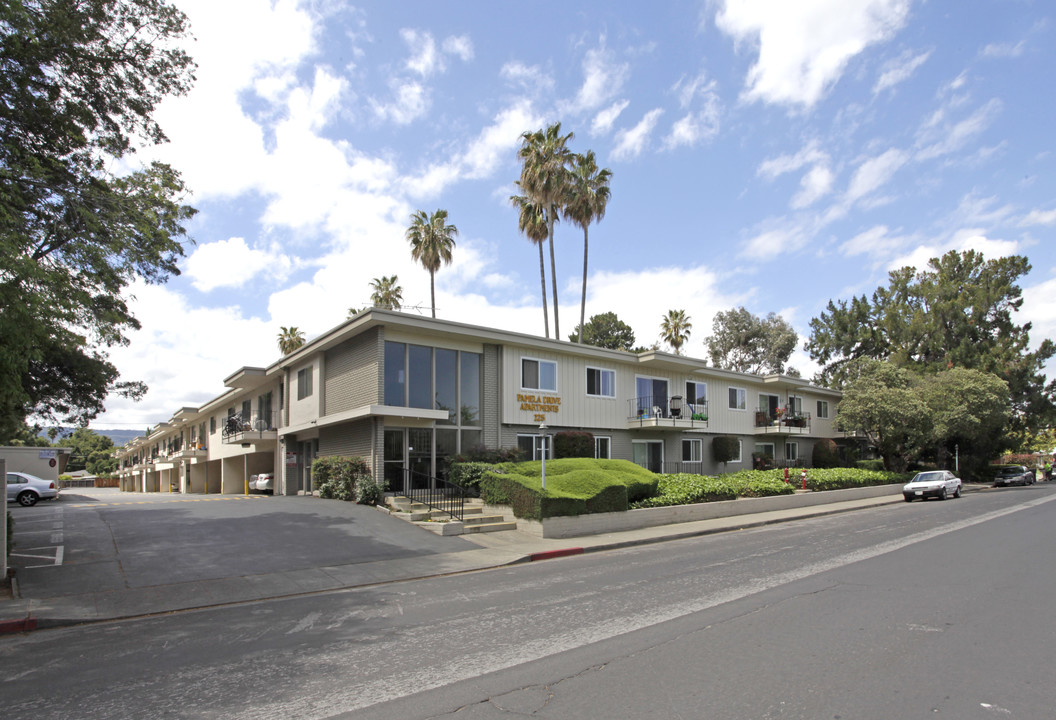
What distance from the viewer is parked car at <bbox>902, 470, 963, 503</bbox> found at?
29547 millimetres

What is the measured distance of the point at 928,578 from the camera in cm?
983

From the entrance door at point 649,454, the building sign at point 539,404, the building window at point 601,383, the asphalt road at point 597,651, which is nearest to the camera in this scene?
the asphalt road at point 597,651

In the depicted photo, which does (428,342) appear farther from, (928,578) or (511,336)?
(928,578)

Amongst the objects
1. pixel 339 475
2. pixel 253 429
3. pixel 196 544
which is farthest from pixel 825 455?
pixel 196 544

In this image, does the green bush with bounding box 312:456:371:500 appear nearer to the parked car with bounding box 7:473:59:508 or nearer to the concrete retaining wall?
the concrete retaining wall

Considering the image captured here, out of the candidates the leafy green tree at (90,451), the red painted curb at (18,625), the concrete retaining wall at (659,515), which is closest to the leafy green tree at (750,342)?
the concrete retaining wall at (659,515)

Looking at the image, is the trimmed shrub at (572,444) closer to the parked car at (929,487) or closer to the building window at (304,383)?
the building window at (304,383)

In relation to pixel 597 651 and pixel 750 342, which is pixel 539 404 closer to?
pixel 597 651

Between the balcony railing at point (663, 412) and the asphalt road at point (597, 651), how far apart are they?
17000 millimetres

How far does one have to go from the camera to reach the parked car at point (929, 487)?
96.9 ft

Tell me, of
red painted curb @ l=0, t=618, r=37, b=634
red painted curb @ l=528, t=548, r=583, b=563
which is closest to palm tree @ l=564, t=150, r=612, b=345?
red painted curb @ l=528, t=548, r=583, b=563

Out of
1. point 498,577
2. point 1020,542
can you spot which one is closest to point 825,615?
point 498,577

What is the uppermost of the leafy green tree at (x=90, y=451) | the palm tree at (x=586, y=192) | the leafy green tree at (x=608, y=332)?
the palm tree at (x=586, y=192)

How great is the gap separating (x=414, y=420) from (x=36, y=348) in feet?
40.6
